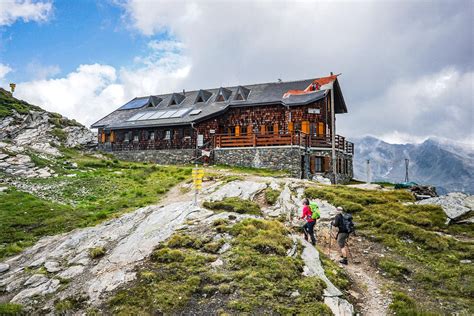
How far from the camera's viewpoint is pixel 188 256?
496 inches

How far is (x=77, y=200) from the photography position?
22734mm

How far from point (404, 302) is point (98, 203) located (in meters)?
17.9

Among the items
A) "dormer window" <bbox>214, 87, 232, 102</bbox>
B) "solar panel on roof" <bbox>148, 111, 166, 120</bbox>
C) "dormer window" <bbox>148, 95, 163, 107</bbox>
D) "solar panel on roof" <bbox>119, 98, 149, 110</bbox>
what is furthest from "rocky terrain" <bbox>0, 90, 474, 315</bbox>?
"solar panel on roof" <bbox>119, 98, 149, 110</bbox>

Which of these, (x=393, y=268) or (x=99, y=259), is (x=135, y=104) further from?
(x=393, y=268)

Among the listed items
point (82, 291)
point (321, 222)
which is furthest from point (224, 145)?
point (82, 291)

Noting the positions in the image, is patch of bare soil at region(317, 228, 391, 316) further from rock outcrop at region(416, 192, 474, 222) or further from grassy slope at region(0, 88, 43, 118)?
grassy slope at region(0, 88, 43, 118)

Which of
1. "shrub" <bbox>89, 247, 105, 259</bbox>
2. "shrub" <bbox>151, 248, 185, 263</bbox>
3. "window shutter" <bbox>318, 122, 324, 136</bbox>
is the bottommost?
"shrub" <bbox>89, 247, 105, 259</bbox>

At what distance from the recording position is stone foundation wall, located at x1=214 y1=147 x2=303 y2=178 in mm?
32562

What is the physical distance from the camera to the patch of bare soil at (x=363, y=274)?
10.8m

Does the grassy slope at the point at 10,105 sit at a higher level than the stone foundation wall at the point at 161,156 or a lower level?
higher

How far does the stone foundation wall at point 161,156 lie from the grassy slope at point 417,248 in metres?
21.4

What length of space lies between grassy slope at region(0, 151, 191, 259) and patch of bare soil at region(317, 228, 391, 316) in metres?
11.0

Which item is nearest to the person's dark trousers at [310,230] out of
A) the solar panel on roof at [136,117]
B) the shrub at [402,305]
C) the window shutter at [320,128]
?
the shrub at [402,305]

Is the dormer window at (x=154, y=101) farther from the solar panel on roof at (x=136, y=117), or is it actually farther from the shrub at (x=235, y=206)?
the shrub at (x=235, y=206)
